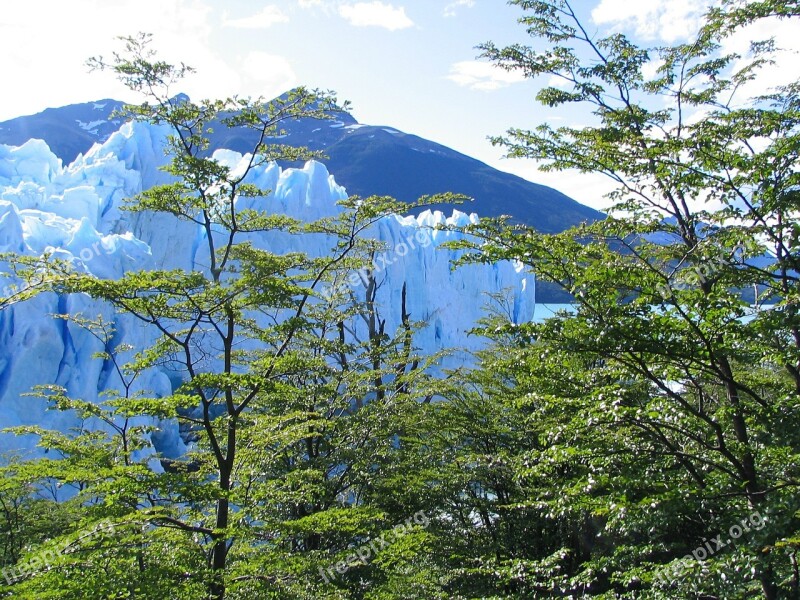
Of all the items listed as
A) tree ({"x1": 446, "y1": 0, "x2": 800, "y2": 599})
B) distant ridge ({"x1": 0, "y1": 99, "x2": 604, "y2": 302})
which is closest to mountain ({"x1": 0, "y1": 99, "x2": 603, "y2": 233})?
distant ridge ({"x1": 0, "y1": 99, "x2": 604, "y2": 302})

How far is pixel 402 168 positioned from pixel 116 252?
6523 cm

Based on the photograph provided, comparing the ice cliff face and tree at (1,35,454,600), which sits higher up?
the ice cliff face

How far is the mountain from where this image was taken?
70169 mm

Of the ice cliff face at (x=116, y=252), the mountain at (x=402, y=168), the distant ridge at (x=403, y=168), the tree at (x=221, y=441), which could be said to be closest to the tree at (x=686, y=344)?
the tree at (x=221, y=441)

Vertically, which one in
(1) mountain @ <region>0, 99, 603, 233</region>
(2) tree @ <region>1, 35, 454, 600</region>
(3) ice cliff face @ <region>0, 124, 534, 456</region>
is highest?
(1) mountain @ <region>0, 99, 603, 233</region>

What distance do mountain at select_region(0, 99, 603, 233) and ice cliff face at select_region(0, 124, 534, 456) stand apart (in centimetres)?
3796

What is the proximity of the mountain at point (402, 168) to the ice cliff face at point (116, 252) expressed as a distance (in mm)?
37955

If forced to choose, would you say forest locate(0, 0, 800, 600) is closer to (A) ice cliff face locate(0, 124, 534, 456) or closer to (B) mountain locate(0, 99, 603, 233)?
(A) ice cliff face locate(0, 124, 534, 456)

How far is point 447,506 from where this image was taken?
24.6 ft

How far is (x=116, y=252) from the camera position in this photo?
59.5 feet

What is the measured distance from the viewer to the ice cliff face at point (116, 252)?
1562 centimetres

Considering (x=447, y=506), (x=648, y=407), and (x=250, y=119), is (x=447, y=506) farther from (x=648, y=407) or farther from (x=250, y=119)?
(x=250, y=119)

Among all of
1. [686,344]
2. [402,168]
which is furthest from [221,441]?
[402,168]

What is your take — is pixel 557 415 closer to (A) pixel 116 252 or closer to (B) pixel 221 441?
(B) pixel 221 441
